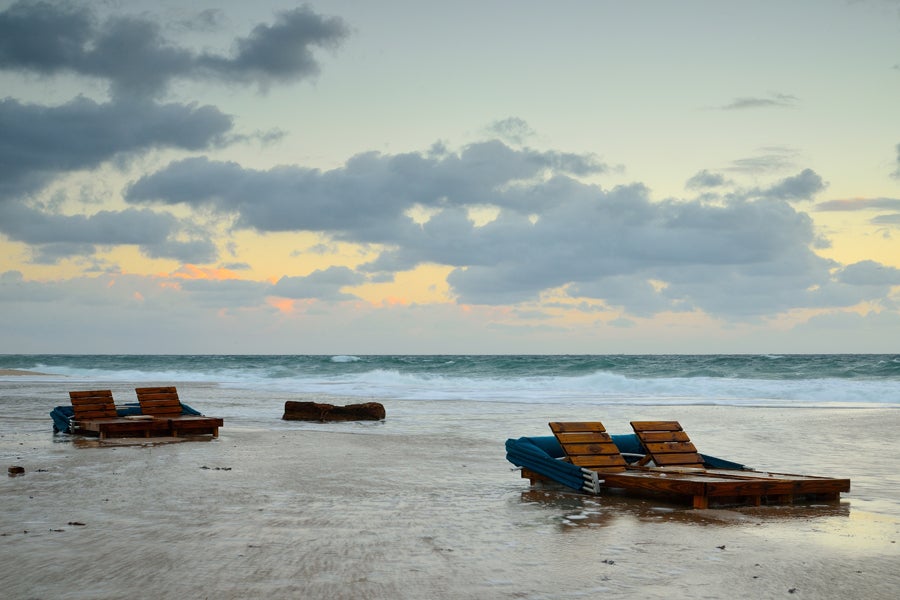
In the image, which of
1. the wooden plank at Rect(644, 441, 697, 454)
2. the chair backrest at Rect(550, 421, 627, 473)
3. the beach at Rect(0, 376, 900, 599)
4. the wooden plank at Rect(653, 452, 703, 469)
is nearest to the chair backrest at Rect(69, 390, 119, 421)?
the beach at Rect(0, 376, 900, 599)

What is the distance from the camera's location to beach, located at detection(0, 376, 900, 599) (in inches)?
241

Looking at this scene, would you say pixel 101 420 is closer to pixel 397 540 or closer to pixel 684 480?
pixel 397 540

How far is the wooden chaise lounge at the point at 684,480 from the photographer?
940 cm

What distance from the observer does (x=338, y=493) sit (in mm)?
10242

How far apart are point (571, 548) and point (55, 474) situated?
7697mm

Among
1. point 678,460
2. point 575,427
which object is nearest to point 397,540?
point 575,427

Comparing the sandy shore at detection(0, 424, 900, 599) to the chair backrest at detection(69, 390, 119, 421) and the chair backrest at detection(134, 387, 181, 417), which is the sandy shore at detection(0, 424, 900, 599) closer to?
the chair backrest at detection(69, 390, 119, 421)

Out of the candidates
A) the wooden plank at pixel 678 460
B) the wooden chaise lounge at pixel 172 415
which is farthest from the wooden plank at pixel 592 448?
the wooden chaise lounge at pixel 172 415

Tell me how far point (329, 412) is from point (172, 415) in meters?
4.72

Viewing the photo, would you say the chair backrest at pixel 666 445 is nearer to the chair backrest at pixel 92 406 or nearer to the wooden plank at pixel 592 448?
the wooden plank at pixel 592 448

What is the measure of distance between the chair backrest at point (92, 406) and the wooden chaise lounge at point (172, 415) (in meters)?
0.64

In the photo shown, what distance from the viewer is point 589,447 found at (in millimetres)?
10969

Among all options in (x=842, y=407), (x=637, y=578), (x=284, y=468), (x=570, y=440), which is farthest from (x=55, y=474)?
(x=842, y=407)

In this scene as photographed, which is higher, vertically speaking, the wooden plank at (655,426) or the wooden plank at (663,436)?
the wooden plank at (655,426)
